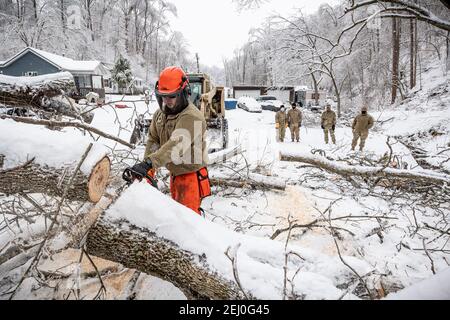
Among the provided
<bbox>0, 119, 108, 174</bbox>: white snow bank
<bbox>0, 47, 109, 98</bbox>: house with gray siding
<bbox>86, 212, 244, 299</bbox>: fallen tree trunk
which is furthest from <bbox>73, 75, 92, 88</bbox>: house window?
<bbox>86, 212, 244, 299</bbox>: fallen tree trunk

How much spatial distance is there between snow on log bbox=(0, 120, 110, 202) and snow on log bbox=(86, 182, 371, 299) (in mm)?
351

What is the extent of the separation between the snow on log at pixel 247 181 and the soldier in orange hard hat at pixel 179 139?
5.74 feet

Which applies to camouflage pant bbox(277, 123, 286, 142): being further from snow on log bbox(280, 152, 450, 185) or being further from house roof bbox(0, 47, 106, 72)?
house roof bbox(0, 47, 106, 72)

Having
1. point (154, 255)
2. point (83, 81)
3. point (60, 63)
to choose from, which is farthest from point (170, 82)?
point (83, 81)

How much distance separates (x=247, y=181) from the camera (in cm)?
473

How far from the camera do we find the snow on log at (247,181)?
4672 millimetres

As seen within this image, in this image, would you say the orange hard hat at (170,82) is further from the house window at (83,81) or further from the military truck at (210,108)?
the house window at (83,81)

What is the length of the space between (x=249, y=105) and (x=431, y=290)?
22633 mm

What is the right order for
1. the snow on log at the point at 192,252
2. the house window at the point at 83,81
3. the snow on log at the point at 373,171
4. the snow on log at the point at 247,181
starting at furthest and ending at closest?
the house window at the point at 83,81, the snow on log at the point at 247,181, the snow on log at the point at 373,171, the snow on log at the point at 192,252

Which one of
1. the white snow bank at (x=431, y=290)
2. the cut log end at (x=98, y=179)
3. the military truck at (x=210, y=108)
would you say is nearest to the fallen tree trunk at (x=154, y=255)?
the cut log end at (x=98, y=179)

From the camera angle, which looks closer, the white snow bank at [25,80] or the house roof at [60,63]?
the white snow bank at [25,80]

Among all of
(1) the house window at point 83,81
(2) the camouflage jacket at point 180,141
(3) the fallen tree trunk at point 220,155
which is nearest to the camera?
(2) the camouflage jacket at point 180,141

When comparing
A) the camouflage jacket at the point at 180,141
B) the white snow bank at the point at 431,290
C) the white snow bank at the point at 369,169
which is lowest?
the white snow bank at the point at 431,290

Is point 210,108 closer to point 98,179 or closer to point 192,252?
point 98,179
